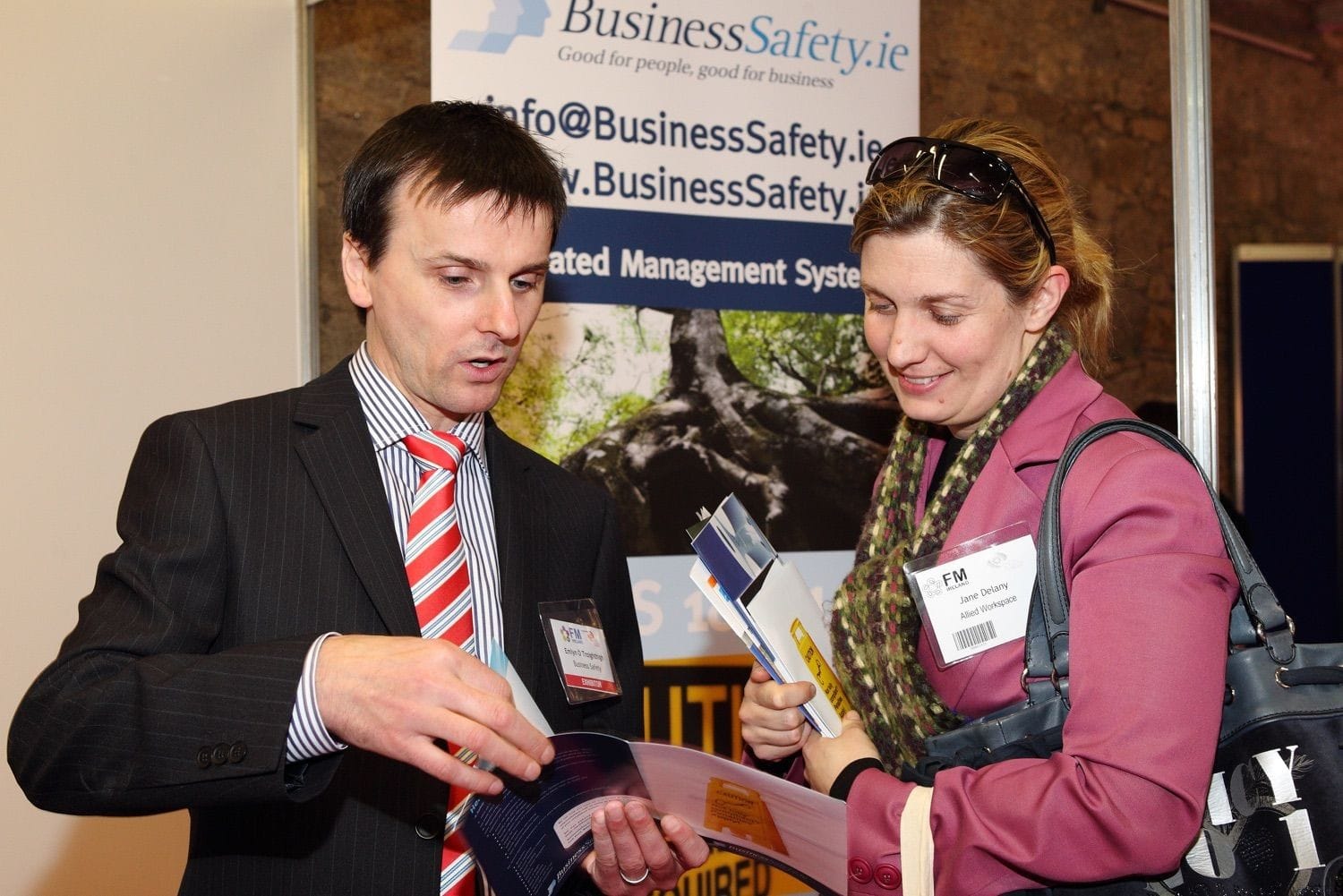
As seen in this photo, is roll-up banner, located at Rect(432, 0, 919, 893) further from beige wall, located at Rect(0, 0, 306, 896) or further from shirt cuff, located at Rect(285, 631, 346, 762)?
shirt cuff, located at Rect(285, 631, 346, 762)

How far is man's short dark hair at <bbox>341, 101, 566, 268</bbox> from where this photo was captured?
1.84 meters

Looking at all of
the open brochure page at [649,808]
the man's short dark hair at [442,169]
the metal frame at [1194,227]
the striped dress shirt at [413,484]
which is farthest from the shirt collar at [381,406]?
the metal frame at [1194,227]

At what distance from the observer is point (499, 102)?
305cm

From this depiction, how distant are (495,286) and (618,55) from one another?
61.7 inches

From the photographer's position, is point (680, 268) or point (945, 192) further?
point (680, 268)

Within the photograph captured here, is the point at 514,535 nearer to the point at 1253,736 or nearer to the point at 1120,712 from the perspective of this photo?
the point at 1120,712

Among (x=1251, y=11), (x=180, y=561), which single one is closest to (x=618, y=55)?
(x=180, y=561)

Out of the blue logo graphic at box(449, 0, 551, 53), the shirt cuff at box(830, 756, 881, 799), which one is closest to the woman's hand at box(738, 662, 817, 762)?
the shirt cuff at box(830, 756, 881, 799)

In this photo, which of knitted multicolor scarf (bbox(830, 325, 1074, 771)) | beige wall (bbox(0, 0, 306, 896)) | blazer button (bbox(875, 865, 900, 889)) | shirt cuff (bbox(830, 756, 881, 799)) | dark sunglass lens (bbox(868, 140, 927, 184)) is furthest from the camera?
beige wall (bbox(0, 0, 306, 896))

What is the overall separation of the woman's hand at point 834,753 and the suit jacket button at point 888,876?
0.51 feet

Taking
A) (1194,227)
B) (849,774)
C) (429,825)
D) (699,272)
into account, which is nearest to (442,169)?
(429,825)

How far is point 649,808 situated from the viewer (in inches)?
66.7

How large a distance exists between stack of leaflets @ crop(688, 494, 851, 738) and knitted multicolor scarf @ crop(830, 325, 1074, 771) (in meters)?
0.06

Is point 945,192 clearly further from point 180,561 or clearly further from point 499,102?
point 499,102
